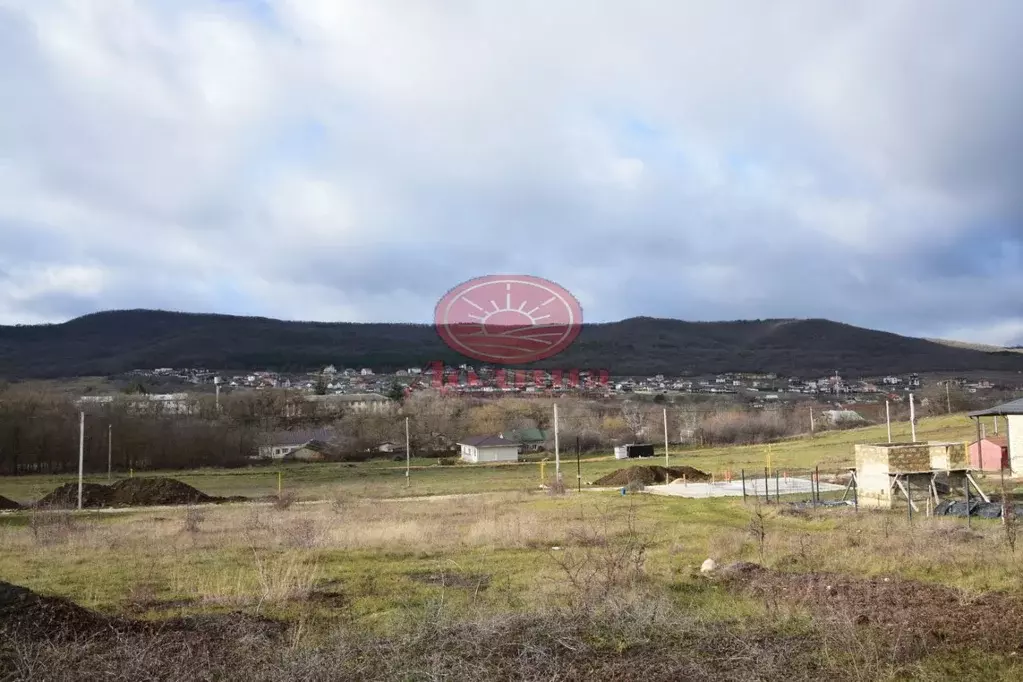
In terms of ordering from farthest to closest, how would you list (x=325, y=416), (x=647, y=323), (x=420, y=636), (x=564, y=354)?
(x=647, y=323), (x=564, y=354), (x=325, y=416), (x=420, y=636)

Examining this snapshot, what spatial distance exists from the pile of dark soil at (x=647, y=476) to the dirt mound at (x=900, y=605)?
27577 mm

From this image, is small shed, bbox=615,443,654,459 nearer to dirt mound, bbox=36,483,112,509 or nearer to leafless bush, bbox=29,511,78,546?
dirt mound, bbox=36,483,112,509

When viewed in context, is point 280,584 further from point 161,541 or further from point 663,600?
point 161,541

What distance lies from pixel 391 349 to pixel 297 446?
72482 mm

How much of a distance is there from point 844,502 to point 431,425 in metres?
80.7

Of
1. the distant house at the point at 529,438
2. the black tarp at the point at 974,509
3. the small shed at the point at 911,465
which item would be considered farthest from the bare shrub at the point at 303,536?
the distant house at the point at 529,438

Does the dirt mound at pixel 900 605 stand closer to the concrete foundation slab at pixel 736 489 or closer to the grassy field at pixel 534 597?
the grassy field at pixel 534 597

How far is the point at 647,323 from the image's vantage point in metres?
159

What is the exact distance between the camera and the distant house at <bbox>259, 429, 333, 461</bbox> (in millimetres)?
80375

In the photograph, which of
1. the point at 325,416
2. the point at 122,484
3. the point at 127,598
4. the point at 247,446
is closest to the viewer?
the point at 127,598

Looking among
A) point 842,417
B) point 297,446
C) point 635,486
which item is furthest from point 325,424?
point 635,486

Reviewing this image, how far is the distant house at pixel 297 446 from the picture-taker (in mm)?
80375

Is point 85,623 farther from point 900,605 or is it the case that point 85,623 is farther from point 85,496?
point 85,496

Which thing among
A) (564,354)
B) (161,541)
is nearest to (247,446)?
(564,354)
